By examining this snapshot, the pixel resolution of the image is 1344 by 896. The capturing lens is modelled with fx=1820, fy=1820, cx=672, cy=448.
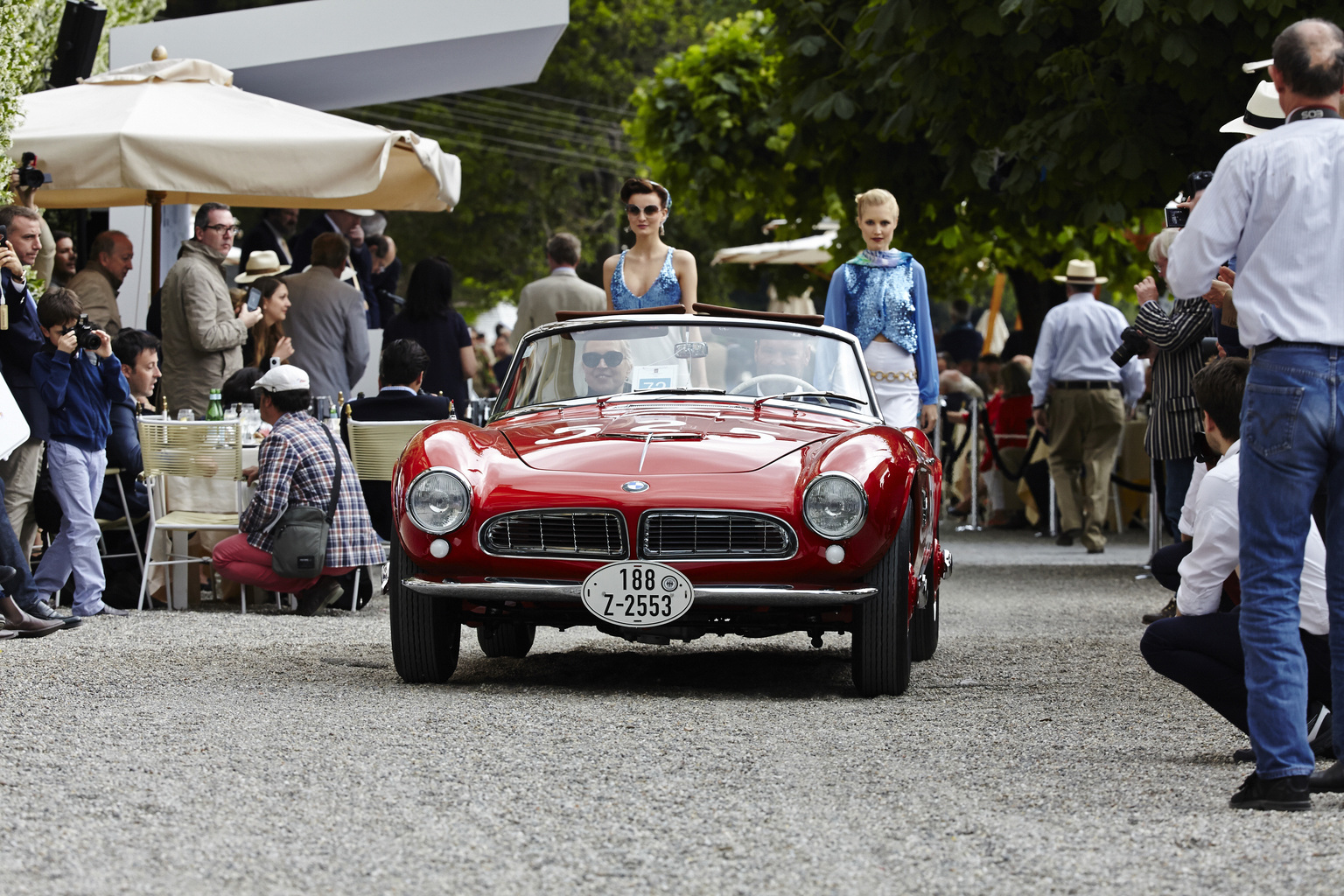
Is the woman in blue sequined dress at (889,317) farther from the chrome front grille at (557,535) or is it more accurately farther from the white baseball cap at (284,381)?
the chrome front grille at (557,535)

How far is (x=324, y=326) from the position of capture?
11.5 m

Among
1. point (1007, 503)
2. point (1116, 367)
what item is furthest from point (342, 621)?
point (1007, 503)

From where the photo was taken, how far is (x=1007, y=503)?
1694 centimetres

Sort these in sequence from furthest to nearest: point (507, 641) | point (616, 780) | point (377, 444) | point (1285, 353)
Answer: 1. point (377, 444)
2. point (507, 641)
3. point (616, 780)
4. point (1285, 353)

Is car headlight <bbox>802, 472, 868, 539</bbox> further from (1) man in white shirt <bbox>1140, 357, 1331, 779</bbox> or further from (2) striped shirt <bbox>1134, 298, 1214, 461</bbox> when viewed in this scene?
(2) striped shirt <bbox>1134, 298, 1214, 461</bbox>

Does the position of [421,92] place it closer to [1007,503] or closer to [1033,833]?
[1007,503]

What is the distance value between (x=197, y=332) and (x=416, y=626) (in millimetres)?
4657

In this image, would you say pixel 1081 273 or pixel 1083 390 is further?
pixel 1081 273

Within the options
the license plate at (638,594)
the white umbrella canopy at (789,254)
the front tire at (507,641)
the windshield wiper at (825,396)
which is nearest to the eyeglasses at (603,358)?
the windshield wiper at (825,396)

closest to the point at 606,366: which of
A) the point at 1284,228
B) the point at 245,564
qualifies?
the point at 245,564

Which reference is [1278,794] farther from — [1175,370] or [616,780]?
[1175,370]

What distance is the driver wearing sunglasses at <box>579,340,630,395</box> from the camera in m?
7.28

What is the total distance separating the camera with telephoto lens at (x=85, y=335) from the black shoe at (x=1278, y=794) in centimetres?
599

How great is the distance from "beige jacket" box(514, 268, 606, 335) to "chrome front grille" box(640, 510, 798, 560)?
19.9 ft
